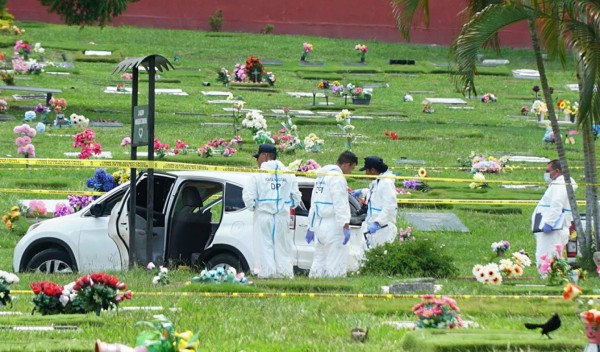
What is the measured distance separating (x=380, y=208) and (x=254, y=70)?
2266cm

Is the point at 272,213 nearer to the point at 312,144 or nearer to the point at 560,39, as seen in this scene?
the point at 560,39

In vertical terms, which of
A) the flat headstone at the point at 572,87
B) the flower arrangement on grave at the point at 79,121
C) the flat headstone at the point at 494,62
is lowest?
the flower arrangement on grave at the point at 79,121

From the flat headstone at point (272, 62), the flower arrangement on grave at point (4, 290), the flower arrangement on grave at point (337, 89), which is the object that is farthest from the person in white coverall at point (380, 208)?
the flat headstone at point (272, 62)

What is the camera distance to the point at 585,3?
49.9 ft

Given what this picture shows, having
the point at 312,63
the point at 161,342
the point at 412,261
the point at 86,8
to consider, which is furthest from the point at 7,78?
the point at 161,342

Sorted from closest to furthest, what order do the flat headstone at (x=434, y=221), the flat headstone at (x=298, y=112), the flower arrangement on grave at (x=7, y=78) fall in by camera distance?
1. the flat headstone at (x=434, y=221)
2. the flat headstone at (x=298, y=112)
3. the flower arrangement on grave at (x=7, y=78)

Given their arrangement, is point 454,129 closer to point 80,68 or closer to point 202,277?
point 80,68

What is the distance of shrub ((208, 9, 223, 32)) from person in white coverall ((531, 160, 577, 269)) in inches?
1364

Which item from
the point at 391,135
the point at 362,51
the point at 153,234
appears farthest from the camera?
the point at 362,51

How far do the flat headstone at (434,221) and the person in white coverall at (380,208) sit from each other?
354 centimetres

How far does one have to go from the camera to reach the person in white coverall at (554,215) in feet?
51.2

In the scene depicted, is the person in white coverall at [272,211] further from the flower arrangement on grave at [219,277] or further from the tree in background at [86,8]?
the tree in background at [86,8]

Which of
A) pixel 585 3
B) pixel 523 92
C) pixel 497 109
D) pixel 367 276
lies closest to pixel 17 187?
pixel 367 276

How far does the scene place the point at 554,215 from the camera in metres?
15.6
